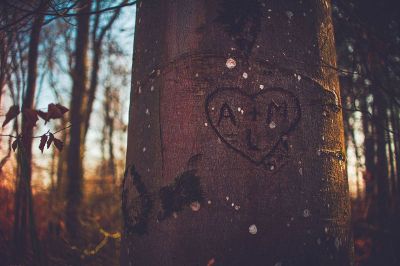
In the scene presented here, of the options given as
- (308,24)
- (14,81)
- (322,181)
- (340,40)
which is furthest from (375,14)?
(14,81)

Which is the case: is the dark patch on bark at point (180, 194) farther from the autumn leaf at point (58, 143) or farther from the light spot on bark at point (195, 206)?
the autumn leaf at point (58, 143)

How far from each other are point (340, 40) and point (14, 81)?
330 cm

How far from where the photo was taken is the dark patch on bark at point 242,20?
44.7 inches

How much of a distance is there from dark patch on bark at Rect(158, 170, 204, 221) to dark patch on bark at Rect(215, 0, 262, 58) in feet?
1.62

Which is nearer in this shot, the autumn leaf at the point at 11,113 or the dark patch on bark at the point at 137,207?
the dark patch on bark at the point at 137,207

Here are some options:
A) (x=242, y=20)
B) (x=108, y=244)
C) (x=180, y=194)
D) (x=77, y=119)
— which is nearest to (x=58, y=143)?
(x=180, y=194)

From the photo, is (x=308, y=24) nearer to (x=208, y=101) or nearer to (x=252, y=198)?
(x=208, y=101)

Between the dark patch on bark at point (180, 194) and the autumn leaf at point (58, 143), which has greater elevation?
the autumn leaf at point (58, 143)

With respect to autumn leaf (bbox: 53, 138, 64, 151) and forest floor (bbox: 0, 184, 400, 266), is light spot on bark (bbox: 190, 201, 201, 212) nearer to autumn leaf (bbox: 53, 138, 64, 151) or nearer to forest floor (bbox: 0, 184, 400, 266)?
autumn leaf (bbox: 53, 138, 64, 151)

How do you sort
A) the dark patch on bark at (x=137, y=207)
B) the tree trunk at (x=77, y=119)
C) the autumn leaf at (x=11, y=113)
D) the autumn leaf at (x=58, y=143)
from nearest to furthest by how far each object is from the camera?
the dark patch on bark at (x=137, y=207) → the autumn leaf at (x=11, y=113) → the autumn leaf at (x=58, y=143) → the tree trunk at (x=77, y=119)

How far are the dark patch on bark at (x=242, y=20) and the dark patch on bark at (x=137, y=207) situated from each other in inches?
25.0

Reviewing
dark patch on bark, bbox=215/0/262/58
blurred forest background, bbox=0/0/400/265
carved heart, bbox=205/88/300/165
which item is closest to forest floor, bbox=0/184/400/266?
blurred forest background, bbox=0/0/400/265

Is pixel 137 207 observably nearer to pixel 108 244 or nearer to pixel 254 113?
pixel 254 113

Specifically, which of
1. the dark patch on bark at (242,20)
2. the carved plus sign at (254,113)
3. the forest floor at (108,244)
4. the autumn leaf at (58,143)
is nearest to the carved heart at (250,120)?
the carved plus sign at (254,113)
